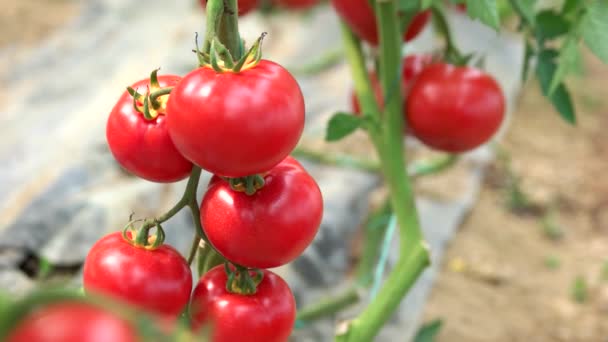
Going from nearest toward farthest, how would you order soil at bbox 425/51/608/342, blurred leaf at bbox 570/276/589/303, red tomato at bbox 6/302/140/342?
red tomato at bbox 6/302/140/342 < soil at bbox 425/51/608/342 < blurred leaf at bbox 570/276/589/303

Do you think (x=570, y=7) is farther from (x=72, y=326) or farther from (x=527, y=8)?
(x=72, y=326)

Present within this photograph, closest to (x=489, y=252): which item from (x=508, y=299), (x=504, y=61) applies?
(x=508, y=299)

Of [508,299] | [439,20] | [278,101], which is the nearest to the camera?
[278,101]

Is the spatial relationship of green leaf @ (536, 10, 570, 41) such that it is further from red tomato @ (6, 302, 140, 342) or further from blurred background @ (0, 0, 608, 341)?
red tomato @ (6, 302, 140, 342)

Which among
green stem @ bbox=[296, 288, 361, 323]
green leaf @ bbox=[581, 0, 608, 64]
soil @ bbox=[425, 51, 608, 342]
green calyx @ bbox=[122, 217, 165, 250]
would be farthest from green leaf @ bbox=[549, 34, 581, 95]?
soil @ bbox=[425, 51, 608, 342]

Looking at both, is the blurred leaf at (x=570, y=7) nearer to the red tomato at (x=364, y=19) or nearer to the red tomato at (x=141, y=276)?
the red tomato at (x=364, y=19)

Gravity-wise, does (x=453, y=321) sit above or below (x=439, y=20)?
below

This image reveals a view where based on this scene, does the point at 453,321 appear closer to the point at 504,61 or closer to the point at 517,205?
the point at 517,205
